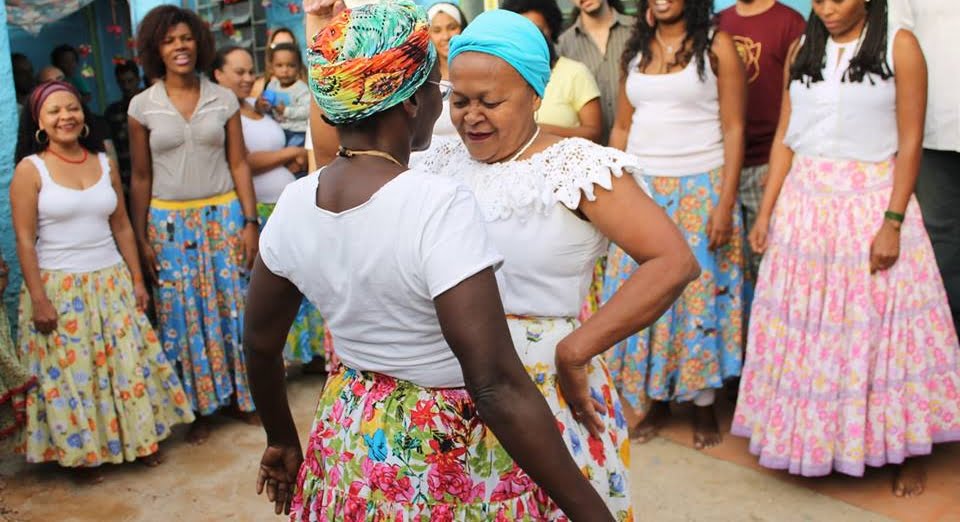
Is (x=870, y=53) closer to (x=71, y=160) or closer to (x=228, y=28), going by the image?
(x=71, y=160)

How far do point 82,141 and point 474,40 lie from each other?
117 inches

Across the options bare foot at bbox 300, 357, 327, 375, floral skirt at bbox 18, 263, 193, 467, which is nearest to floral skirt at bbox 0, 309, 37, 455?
floral skirt at bbox 18, 263, 193, 467

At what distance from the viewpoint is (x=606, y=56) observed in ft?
15.0

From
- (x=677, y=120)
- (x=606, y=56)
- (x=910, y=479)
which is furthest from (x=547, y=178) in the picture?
(x=606, y=56)

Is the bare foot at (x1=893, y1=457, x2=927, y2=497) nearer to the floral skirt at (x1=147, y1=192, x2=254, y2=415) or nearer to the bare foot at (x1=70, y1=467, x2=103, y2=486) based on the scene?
the floral skirt at (x1=147, y1=192, x2=254, y2=415)

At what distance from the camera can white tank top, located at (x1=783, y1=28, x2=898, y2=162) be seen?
3271 millimetres

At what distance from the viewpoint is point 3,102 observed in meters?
5.32

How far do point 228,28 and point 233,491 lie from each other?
4991 mm

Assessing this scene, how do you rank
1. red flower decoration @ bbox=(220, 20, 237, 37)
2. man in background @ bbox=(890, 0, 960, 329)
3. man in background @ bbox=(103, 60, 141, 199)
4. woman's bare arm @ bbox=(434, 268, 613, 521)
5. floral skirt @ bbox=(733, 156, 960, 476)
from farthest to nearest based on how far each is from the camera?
man in background @ bbox=(103, 60, 141, 199) → red flower decoration @ bbox=(220, 20, 237, 37) → man in background @ bbox=(890, 0, 960, 329) → floral skirt @ bbox=(733, 156, 960, 476) → woman's bare arm @ bbox=(434, 268, 613, 521)

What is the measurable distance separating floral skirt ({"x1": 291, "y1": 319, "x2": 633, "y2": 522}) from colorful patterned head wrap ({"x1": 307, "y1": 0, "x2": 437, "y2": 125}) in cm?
55

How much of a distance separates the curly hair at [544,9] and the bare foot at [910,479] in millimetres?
2666

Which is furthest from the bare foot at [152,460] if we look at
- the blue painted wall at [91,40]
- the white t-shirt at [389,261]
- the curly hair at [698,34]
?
the blue painted wall at [91,40]

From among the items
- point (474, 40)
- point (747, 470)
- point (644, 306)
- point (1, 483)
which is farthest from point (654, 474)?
point (1, 483)

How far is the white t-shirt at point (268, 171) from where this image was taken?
4.99m
